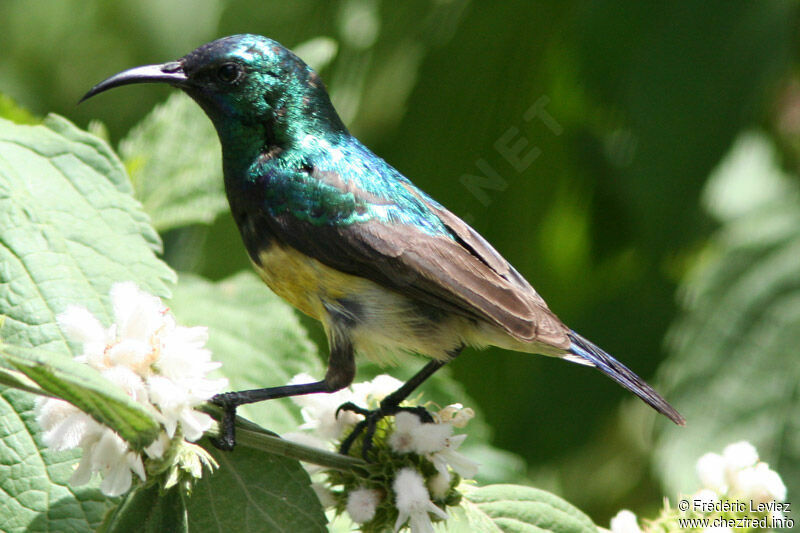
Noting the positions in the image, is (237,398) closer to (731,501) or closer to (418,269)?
(418,269)

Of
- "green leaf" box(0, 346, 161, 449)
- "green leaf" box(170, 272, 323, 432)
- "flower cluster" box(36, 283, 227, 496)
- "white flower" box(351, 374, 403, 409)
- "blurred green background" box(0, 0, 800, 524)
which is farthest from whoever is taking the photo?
"blurred green background" box(0, 0, 800, 524)

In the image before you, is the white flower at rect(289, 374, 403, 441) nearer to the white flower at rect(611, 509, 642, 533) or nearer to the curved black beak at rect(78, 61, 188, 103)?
the white flower at rect(611, 509, 642, 533)

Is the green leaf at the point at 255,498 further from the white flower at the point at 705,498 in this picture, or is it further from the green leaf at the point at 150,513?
the white flower at the point at 705,498

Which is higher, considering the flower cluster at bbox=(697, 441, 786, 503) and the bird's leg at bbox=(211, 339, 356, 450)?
the flower cluster at bbox=(697, 441, 786, 503)

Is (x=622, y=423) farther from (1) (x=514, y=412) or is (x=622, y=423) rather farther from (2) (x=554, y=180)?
(2) (x=554, y=180)

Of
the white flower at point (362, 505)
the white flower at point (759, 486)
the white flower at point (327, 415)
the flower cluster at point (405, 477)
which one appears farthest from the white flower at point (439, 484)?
the white flower at point (759, 486)

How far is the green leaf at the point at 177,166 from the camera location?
9.31 ft

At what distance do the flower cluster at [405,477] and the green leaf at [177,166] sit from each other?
104 cm

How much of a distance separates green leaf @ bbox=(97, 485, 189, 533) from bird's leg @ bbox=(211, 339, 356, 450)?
0.16 metres

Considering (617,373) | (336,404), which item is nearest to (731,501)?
(617,373)

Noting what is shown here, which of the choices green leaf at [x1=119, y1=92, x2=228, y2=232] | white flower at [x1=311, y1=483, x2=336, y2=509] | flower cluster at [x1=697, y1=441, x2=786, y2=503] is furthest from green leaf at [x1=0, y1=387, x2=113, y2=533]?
flower cluster at [x1=697, y1=441, x2=786, y2=503]

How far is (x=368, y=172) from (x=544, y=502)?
38.8 inches

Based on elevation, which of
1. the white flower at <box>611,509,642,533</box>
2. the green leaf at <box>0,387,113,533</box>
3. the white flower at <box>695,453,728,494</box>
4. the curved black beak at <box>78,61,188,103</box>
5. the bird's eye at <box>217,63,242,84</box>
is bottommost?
the green leaf at <box>0,387,113,533</box>

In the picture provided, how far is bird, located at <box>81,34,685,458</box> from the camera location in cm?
233
